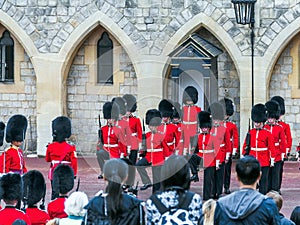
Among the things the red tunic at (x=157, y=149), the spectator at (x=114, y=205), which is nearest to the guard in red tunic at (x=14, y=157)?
the red tunic at (x=157, y=149)

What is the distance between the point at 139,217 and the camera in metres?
4.68

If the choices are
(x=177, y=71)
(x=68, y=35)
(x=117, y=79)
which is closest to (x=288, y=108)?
(x=177, y=71)

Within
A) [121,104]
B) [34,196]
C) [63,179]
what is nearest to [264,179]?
[121,104]

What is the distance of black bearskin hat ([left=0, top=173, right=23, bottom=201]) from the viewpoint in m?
5.80

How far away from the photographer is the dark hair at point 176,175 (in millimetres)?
4617

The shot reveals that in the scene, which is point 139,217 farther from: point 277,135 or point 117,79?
point 117,79

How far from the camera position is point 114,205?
461 cm

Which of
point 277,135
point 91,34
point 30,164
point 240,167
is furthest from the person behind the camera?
point 91,34

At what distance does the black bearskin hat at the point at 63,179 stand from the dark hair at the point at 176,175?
1.74 meters

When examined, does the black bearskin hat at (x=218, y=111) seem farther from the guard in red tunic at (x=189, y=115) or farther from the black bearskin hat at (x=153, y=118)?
the black bearskin hat at (x=153, y=118)

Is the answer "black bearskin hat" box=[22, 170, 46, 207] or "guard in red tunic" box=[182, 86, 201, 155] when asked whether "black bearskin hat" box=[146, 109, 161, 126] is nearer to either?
"guard in red tunic" box=[182, 86, 201, 155]

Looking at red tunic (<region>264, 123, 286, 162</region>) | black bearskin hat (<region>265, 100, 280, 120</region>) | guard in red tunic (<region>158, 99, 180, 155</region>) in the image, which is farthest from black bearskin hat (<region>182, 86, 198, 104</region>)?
red tunic (<region>264, 123, 286, 162</region>)

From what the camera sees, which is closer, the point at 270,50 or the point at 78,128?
the point at 270,50

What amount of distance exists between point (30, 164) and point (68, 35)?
1.94m
